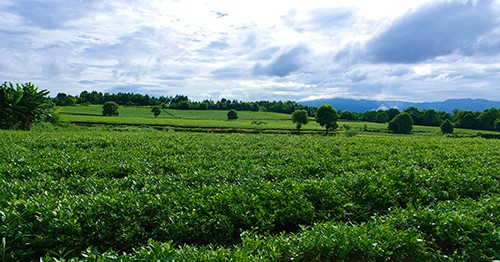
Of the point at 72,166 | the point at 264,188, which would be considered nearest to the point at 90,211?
the point at 264,188

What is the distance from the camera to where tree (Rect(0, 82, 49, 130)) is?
24.4 m

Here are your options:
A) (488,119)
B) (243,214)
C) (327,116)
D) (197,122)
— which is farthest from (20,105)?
(488,119)

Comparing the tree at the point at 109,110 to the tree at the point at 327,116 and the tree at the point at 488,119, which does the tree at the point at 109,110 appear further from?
the tree at the point at 488,119

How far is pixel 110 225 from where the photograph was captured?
4762mm

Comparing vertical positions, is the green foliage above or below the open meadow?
above

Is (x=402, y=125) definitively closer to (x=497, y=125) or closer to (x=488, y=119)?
(x=497, y=125)

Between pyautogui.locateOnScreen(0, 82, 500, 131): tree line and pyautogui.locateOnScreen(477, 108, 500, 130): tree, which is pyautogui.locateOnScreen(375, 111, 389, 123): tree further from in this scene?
pyautogui.locateOnScreen(477, 108, 500, 130): tree

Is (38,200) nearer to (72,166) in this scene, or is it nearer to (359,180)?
(72,166)

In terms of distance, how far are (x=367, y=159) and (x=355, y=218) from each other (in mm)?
Answer: 4354

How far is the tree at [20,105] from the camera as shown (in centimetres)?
2438

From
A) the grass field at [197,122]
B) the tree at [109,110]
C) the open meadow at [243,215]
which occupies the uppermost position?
the tree at [109,110]

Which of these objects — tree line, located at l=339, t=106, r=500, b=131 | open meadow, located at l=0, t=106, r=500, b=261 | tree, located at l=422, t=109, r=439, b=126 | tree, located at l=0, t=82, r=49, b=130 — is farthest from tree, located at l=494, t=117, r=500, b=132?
tree, located at l=0, t=82, r=49, b=130

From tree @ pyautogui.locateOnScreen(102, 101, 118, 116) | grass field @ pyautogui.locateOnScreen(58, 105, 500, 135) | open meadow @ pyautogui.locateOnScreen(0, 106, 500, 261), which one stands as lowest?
grass field @ pyautogui.locateOnScreen(58, 105, 500, 135)

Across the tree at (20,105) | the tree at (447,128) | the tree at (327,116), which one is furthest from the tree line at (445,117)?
the tree at (20,105)
